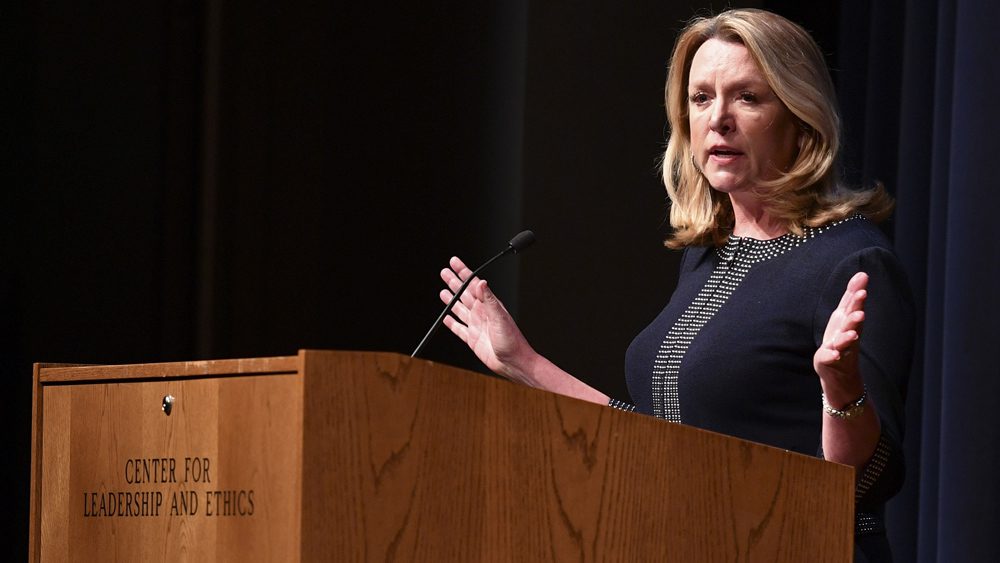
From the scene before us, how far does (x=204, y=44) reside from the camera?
11.3 ft

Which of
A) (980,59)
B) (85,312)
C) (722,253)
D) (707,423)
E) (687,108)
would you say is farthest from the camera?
(85,312)

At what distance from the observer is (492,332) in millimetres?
2102

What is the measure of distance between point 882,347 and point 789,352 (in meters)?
0.15

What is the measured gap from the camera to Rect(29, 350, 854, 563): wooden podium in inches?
45.4

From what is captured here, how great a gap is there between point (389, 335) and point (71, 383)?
200 cm

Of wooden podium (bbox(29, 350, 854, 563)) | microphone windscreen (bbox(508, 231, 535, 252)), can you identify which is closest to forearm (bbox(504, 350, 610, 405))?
microphone windscreen (bbox(508, 231, 535, 252))

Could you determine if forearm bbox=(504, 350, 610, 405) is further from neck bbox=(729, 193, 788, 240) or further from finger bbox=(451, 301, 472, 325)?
neck bbox=(729, 193, 788, 240)

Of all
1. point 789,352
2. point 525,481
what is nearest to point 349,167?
point 789,352

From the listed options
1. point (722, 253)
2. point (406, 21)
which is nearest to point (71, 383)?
point (722, 253)

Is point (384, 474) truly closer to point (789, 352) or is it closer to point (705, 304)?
point (789, 352)

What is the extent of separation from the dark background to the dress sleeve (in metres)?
1.16

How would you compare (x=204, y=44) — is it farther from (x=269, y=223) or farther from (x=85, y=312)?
(x=85, y=312)

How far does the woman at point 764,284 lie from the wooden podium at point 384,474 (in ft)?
0.72

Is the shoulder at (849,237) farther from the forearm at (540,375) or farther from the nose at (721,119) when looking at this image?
the forearm at (540,375)
